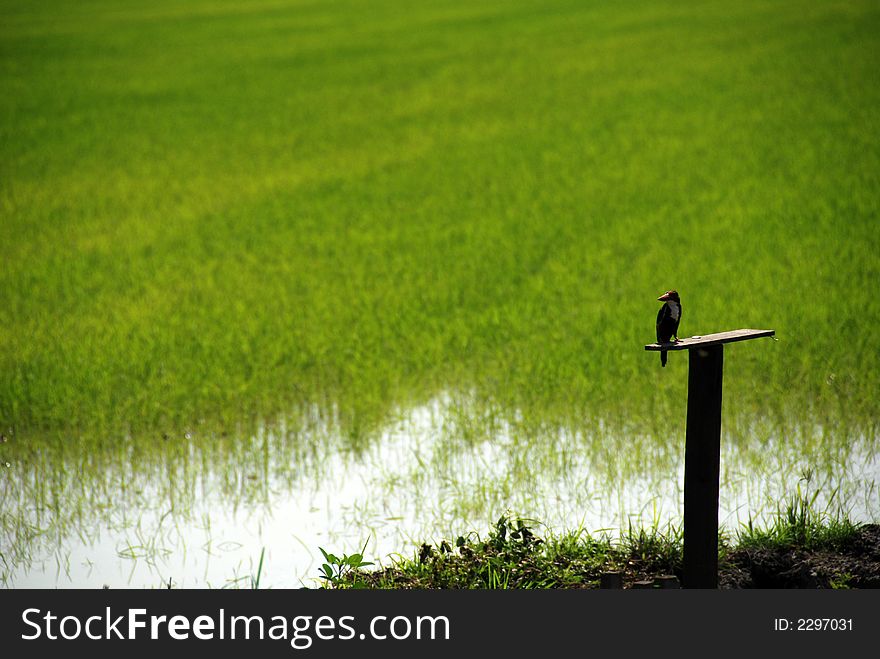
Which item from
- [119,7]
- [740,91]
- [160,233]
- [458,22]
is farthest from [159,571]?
[119,7]

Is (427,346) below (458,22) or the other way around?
below

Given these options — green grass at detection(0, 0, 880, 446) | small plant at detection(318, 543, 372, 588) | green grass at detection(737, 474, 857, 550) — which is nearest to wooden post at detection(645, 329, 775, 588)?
green grass at detection(737, 474, 857, 550)

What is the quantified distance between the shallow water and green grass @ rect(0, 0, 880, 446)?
362 millimetres

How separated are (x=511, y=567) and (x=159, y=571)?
1.33 m

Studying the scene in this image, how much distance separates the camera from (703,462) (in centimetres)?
308

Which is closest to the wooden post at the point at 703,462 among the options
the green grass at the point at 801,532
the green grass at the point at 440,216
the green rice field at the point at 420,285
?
the green grass at the point at 801,532

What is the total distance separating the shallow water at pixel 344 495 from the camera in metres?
3.86

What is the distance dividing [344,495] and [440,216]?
18.0 ft

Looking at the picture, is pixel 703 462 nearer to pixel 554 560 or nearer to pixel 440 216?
pixel 554 560

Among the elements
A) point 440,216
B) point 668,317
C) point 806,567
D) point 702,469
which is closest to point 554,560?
point 702,469

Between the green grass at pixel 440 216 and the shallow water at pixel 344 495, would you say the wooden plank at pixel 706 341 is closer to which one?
the shallow water at pixel 344 495

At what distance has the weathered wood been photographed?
306 cm

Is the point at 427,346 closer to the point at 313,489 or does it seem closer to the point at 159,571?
the point at 313,489

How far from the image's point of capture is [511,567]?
342 cm
